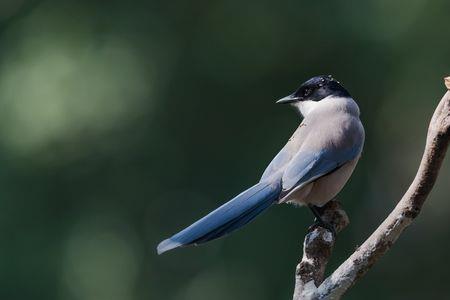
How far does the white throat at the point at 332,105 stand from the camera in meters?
4.33

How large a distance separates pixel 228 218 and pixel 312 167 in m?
0.64

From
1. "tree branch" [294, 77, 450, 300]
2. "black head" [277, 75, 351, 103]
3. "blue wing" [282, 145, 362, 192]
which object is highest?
"black head" [277, 75, 351, 103]

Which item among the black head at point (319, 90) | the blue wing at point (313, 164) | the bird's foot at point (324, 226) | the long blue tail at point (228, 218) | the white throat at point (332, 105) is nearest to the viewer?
the long blue tail at point (228, 218)

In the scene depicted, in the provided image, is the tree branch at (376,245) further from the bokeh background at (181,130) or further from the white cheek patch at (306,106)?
the bokeh background at (181,130)

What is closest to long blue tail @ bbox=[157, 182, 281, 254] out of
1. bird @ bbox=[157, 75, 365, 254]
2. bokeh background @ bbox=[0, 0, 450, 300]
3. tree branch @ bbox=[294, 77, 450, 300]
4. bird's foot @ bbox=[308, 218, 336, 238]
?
bird @ bbox=[157, 75, 365, 254]

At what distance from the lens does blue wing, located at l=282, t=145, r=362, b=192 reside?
3791mm

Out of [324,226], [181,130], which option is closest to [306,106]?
[324,226]

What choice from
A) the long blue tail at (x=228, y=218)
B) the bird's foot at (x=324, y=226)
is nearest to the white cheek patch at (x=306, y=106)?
the long blue tail at (x=228, y=218)

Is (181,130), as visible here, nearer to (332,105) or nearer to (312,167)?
(332,105)

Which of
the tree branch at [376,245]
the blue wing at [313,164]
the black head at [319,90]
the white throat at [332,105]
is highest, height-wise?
the black head at [319,90]

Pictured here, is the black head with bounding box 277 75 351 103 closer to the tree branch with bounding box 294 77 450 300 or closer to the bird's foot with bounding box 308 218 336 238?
the bird's foot with bounding box 308 218 336 238

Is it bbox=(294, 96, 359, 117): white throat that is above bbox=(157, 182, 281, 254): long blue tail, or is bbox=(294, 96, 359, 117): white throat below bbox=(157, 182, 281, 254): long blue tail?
above

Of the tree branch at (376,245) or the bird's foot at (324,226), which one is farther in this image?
the bird's foot at (324,226)

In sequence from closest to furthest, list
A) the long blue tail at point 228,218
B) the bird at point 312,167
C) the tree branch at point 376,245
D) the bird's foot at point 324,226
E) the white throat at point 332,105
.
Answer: the tree branch at point 376,245 < the long blue tail at point 228,218 < the bird's foot at point 324,226 < the bird at point 312,167 < the white throat at point 332,105
